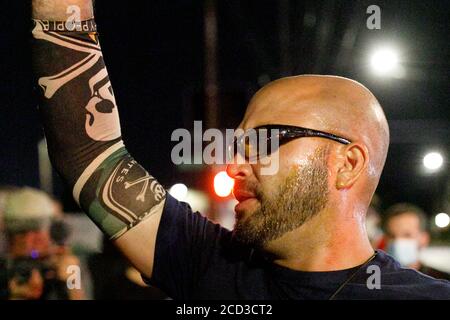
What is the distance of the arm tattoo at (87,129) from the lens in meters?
1.73

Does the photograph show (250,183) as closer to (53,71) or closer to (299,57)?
(53,71)

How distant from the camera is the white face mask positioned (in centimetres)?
440

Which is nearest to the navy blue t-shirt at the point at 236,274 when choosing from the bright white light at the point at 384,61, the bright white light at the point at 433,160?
the bright white light at the point at 384,61

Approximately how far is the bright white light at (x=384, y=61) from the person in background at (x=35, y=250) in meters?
5.13

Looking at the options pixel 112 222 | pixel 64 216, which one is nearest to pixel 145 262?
pixel 112 222

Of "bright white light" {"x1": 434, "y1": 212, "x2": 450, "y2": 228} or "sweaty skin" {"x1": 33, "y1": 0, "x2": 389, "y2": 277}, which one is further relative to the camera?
"bright white light" {"x1": 434, "y1": 212, "x2": 450, "y2": 228}

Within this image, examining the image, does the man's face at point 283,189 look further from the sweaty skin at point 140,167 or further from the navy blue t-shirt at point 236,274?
the navy blue t-shirt at point 236,274

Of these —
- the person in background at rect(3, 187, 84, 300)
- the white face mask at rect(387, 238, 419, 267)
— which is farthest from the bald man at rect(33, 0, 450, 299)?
the white face mask at rect(387, 238, 419, 267)

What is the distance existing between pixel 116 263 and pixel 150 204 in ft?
8.98

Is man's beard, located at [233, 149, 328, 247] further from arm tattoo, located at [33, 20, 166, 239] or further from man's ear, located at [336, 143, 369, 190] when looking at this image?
arm tattoo, located at [33, 20, 166, 239]

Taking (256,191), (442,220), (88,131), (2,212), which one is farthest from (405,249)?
→ (442,220)

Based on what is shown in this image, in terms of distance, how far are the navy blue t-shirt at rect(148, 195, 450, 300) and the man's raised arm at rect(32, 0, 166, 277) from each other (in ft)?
0.21

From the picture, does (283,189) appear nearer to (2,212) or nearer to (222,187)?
(2,212)

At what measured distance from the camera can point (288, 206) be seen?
1.75 metres
